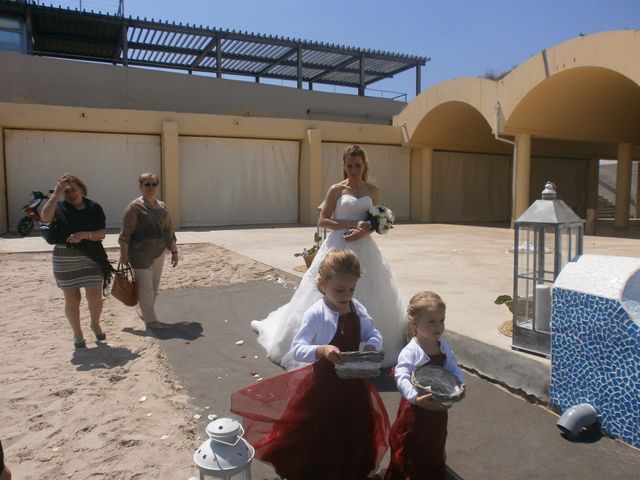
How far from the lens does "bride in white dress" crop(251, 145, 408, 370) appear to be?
4.02 m

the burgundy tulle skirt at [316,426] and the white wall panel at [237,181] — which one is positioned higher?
the white wall panel at [237,181]

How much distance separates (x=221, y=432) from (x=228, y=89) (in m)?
20.5

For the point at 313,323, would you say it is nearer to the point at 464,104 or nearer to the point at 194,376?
the point at 194,376

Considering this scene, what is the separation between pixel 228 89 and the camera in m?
21.0

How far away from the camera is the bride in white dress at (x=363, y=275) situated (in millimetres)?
4016

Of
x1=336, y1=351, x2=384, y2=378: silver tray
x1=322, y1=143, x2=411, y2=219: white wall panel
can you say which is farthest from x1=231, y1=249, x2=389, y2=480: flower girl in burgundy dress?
x1=322, y1=143, x2=411, y2=219: white wall panel

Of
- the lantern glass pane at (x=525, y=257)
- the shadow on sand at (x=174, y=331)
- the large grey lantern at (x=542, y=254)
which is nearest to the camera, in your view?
the large grey lantern at (x=542, y=254)

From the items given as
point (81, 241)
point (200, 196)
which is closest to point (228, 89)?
point (200, 196)

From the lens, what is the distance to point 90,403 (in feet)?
11.3

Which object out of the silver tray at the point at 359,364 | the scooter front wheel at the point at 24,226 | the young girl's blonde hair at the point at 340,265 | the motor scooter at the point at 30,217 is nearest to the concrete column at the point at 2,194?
the motor scooter at the point at 30,217

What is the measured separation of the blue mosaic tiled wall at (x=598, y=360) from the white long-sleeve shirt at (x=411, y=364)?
101 cm

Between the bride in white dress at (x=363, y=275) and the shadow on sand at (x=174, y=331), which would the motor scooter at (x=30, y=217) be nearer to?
the shadow on sand at (x=174, y=331)

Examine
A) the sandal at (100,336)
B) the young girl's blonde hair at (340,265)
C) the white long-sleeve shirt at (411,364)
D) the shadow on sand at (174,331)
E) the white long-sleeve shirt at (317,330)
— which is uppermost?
the young girl's blonde hair at (340,265)

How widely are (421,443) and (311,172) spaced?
14.8 metres
